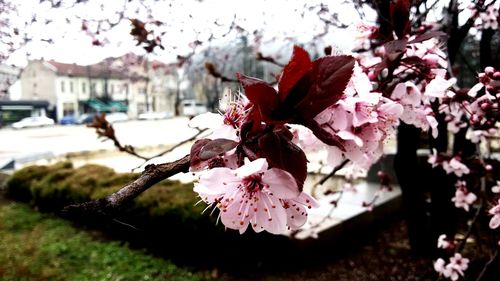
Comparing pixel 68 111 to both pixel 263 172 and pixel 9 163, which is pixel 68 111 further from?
pixel 263 172

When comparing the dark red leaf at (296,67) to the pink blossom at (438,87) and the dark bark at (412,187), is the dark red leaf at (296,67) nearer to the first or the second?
the pink blossom at (438,87)

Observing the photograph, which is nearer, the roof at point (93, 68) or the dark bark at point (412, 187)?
the dark bark at point (412, 187)

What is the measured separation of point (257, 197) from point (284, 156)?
3.3 inches

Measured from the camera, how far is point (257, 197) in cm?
54

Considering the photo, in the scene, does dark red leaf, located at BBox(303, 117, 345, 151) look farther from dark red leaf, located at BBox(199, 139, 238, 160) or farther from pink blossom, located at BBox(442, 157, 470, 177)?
pink blossom, located at BBox(442, 157, 470, 177)

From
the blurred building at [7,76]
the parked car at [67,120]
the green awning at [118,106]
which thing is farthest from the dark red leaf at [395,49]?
the green awning at [118,106]

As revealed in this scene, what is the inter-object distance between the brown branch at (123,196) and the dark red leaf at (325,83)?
0.17 metres

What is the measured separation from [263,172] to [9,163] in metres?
7.33

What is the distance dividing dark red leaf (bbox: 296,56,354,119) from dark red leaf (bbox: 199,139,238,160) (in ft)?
0.32

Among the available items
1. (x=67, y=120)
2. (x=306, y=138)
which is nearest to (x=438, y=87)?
(x=306, y=138)

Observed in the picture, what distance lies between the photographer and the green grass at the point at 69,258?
2.77m

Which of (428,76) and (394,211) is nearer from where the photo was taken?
(428,76)

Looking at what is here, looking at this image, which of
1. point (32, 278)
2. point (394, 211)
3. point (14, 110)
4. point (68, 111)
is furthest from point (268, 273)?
point (68, 111)

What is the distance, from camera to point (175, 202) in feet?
10.3
